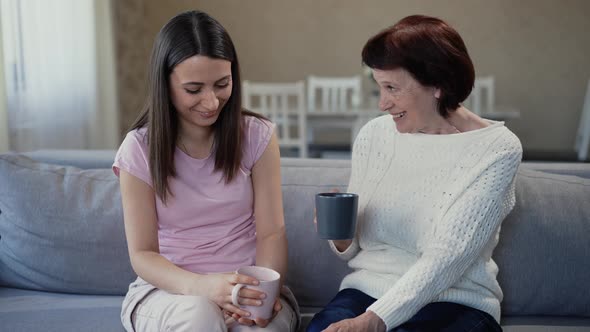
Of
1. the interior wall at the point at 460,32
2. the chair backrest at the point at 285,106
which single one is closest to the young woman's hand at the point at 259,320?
the chair backrest at the point at 285,106

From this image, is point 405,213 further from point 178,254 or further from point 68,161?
point 68,161

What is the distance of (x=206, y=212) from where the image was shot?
1.51m

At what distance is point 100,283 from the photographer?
5.74ft

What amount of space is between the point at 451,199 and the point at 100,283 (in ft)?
3.12

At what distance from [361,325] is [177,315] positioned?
36 centimetres

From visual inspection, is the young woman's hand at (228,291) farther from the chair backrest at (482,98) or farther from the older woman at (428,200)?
the chair backrest at (482,98)

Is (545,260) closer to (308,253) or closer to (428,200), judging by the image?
(428,200)

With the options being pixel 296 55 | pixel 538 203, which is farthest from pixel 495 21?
pixel 538 203

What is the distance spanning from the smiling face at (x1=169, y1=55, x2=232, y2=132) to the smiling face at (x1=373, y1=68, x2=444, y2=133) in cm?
32

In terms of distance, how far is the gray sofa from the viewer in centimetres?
159

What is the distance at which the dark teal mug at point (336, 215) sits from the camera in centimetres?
124

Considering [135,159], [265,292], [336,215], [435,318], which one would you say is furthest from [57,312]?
[435,318]

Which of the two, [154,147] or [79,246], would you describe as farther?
[79,246]

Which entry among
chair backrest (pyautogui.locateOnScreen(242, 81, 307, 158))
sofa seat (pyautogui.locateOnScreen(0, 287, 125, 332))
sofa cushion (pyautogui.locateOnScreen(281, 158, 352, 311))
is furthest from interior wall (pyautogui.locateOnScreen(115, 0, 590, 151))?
sofa cushion (pyautogui.locateOnScreen(281, 158, 352, 311))
